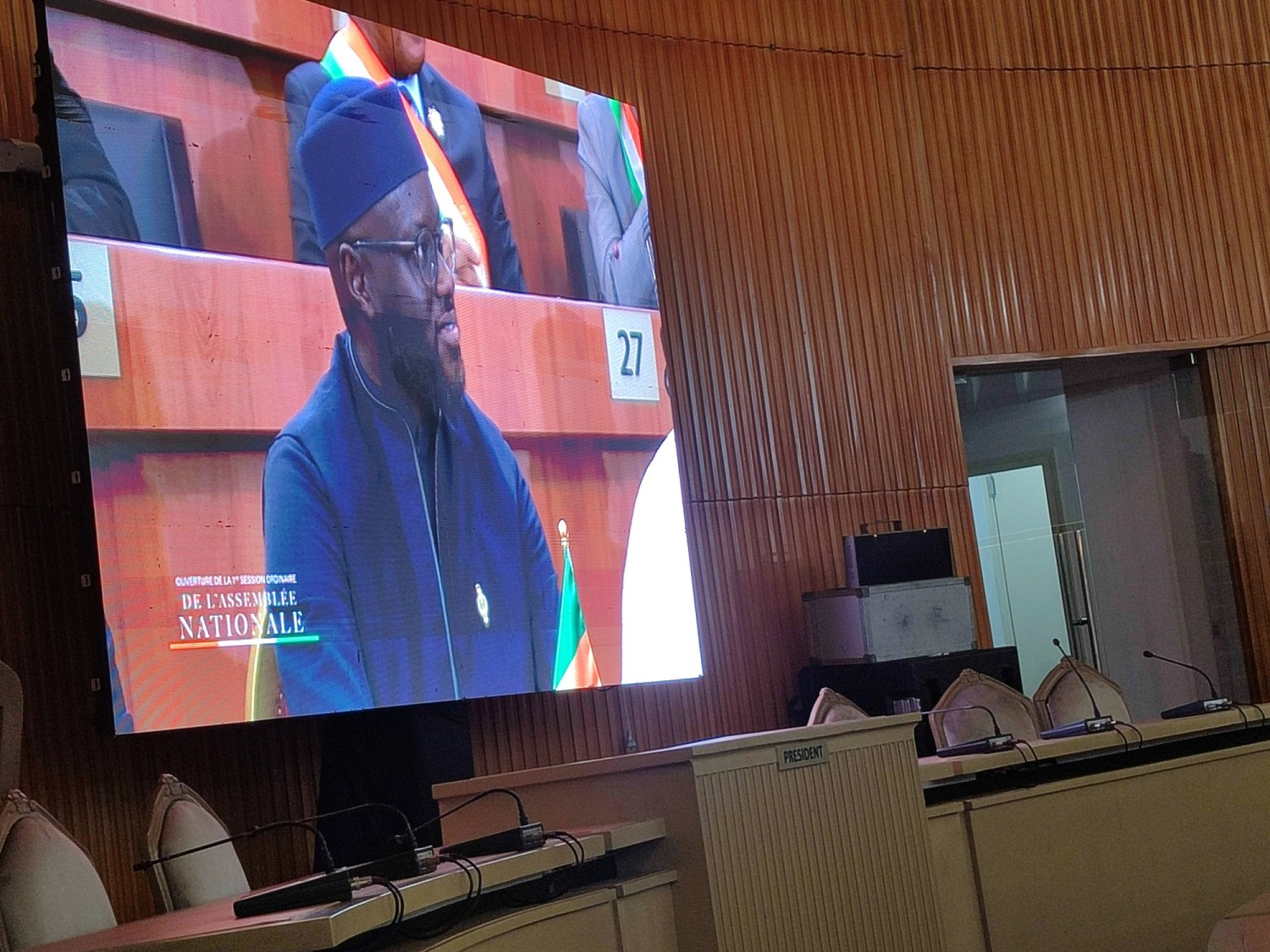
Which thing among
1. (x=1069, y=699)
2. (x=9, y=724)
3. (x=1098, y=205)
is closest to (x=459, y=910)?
(x=9, y=724)

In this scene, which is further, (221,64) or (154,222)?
(221,64)

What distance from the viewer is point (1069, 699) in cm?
477

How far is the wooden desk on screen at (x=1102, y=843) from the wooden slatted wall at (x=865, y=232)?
7.18ft

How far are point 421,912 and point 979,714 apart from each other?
2.66m

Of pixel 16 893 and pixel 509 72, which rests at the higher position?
pixel 509 72

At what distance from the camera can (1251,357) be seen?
24.3 feet

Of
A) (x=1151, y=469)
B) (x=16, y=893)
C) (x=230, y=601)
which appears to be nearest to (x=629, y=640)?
(x=230, y=601)

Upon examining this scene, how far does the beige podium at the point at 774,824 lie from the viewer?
9.05 feet

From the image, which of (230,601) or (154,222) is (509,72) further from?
(230,601)

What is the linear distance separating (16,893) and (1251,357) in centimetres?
653

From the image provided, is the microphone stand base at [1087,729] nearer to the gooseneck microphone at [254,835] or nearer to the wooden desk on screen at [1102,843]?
the wooden desk on screen at [1102,843]

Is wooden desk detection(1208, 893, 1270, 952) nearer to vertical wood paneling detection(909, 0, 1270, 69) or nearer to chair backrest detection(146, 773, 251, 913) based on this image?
chair backrest detection(146, 773, 251, 913)

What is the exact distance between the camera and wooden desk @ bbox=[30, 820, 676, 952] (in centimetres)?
193

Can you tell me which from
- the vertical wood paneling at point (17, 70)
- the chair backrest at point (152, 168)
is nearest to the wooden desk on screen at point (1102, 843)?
the chair backrest at point (152, 168)
